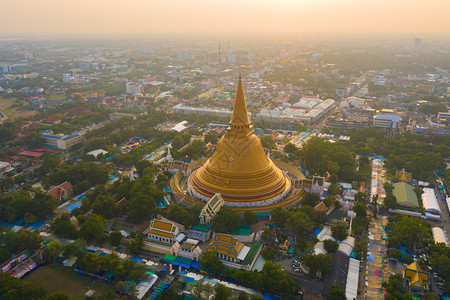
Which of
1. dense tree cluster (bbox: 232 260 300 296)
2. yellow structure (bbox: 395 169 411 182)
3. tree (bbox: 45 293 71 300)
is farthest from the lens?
yellow structure (bbox: 395 169 411 182)

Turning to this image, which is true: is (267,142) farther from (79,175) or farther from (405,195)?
(79,175)

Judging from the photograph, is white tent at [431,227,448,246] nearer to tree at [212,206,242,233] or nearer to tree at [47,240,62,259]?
tree at [212,206,242,233]

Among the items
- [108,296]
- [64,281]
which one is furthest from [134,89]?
[108,296]

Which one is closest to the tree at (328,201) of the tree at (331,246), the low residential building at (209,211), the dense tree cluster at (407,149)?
the tree at (331,246)

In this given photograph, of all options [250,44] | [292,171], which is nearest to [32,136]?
[292,171]

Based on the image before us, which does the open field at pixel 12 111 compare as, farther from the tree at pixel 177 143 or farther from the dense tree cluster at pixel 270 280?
the dense tree cluster at pixel 270 280

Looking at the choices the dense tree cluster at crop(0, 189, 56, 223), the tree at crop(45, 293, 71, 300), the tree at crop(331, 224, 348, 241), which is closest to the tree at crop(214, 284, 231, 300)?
the tree at crop(45, 293, 71, 300)
